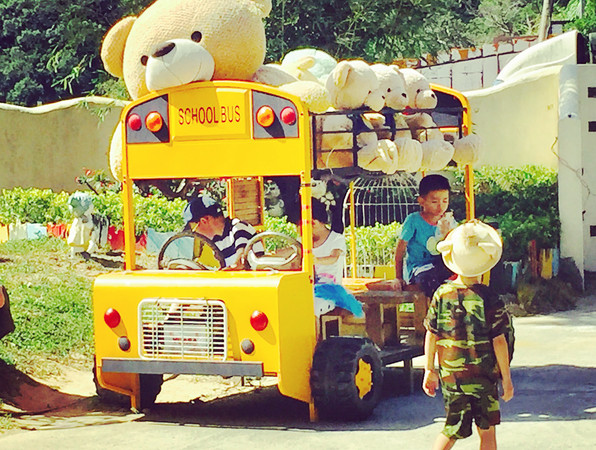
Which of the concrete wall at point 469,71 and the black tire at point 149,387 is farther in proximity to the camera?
the concrete wall at point 469,71

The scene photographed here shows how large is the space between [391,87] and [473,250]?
2.98 meters

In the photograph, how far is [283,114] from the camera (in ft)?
24.1

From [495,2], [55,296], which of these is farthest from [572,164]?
[495,2]

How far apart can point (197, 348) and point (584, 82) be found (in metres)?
8.74

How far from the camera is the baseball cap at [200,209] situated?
A: 27.6ft

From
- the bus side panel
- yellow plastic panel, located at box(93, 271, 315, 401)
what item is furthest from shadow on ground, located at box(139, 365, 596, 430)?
yellow plastic panel, located at box(93, 271, 315, 401)

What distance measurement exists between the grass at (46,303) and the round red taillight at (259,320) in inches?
102

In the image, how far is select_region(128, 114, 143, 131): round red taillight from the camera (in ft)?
25.6

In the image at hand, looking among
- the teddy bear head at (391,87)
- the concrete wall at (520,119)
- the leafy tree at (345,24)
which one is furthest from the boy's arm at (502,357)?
the leafy tree at (345,24)

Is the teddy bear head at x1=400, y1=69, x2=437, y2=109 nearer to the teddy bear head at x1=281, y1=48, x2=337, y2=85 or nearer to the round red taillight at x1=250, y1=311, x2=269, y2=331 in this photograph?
the teddy bear head at x1=281, y1=48, x2=337, y2=85

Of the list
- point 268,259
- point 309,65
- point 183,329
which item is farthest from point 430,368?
point 309,65

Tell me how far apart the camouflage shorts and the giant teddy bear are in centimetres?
308

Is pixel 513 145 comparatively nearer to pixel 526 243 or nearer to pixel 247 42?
pixel 526 243

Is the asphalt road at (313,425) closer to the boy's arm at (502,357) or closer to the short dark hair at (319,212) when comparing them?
the boy's arm at (502,357)
